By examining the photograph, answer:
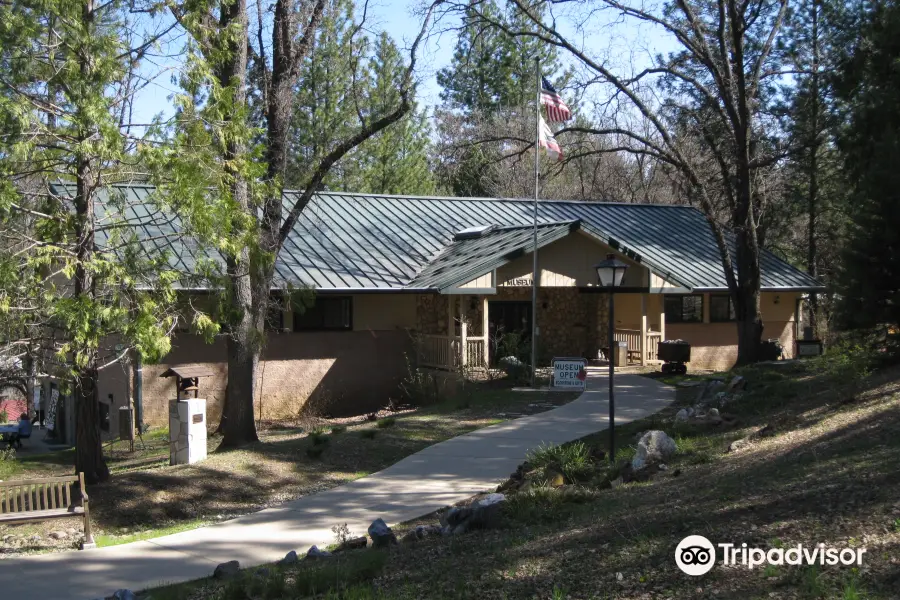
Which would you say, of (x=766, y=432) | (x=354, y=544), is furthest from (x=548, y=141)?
(x=354, y=544)

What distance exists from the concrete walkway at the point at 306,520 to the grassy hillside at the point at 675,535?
961mm

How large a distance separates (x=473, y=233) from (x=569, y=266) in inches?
142

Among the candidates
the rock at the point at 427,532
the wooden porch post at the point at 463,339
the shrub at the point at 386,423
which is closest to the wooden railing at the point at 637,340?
the wooden porch post at the point at 463,339

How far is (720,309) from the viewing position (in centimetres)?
2655

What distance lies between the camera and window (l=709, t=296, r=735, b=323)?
26.3 m

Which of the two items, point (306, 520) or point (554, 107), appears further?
point (554, 107)

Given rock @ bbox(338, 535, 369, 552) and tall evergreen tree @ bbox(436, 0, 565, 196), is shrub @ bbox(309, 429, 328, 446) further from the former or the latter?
tall evergreen tree @ bbox(436, 0, 565, 196)

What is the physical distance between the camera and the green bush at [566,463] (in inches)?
422

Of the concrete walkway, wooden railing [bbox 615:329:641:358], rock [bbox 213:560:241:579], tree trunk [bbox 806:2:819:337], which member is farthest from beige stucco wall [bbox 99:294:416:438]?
tree trunk [bbox 806:2:819:337]

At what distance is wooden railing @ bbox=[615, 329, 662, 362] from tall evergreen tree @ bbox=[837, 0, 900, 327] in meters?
8.44

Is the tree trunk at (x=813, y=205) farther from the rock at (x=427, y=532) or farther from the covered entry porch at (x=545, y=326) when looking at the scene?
the rock at (x=427, y=532)

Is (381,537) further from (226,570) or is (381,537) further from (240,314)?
(240,314)

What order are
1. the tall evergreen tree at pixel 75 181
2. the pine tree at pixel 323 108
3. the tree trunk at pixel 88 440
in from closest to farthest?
the tall evergreen tree at pixel 75 181
the tree trunk at pixel 88 440
the pine tree at pixel 323 108

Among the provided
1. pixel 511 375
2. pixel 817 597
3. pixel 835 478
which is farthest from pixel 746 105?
pixel 817 597
